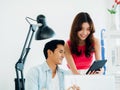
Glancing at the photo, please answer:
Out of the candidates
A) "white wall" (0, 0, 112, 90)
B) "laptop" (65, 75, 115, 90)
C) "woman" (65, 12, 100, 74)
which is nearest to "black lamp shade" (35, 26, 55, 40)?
"white wall" (0, 0, 112, 90)

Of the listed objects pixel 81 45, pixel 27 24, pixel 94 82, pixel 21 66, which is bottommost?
pixel 94 82

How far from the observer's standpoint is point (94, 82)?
4.67 ft

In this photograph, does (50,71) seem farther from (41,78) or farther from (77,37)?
(77,37)

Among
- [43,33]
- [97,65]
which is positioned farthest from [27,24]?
[97,65]

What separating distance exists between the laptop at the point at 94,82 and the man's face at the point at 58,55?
0.11 m

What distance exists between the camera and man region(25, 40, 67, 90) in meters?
1.43

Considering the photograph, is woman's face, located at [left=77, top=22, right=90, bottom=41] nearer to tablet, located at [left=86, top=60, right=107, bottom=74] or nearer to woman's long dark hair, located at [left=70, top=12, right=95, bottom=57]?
woman's long dark hair, located at [left=70, top=12, right=95, bottom=57]

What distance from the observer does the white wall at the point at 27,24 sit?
4.70ft

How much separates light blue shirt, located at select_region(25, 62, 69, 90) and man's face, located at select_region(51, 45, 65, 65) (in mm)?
47

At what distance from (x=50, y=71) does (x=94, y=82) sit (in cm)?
26

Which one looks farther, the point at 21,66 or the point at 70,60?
the point at 70,60

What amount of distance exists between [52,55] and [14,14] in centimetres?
33

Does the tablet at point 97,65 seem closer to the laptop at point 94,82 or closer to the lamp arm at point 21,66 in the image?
the laptop at point 94,82

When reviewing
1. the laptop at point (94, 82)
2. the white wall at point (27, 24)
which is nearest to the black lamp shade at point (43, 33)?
the white wall at point (27, 24)
